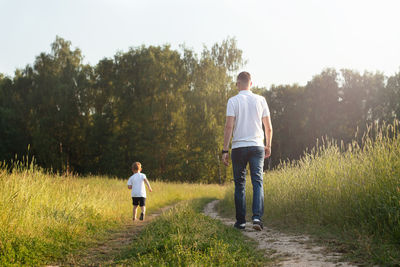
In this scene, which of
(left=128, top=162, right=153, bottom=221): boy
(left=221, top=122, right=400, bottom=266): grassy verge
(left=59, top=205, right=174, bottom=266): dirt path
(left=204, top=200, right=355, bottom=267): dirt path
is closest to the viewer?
(left=204, top=200, right=355, bottom=267): dirt path

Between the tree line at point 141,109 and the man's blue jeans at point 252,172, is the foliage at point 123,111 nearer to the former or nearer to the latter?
the tree line at point 141,109

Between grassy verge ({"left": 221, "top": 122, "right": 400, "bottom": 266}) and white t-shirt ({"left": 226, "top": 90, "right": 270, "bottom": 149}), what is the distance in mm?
1614

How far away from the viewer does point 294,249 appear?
14.4 feet

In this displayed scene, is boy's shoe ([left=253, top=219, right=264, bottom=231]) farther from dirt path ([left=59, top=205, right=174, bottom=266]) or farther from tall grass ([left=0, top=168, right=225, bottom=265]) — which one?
tall grass ([left=0, top=168, right=225, bottom=265])

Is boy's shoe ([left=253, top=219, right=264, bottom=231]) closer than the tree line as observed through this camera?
Yes

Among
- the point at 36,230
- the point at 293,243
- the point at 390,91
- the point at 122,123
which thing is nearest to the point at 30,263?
the point at 36,230

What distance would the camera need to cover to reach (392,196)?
4.33 meters

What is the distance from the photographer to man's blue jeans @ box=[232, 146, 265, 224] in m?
5.95

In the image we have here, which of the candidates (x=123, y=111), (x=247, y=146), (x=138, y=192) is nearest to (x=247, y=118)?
(x=247, y=146)

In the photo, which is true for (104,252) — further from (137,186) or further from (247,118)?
(137,186)

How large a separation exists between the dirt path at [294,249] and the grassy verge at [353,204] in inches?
9.4

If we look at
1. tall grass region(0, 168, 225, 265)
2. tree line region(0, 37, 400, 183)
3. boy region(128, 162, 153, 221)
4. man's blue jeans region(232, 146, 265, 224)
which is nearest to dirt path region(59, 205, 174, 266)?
tall grass region(0, 168, 225, 265)

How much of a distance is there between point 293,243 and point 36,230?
4.08 m

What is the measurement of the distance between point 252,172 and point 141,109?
35.0m
